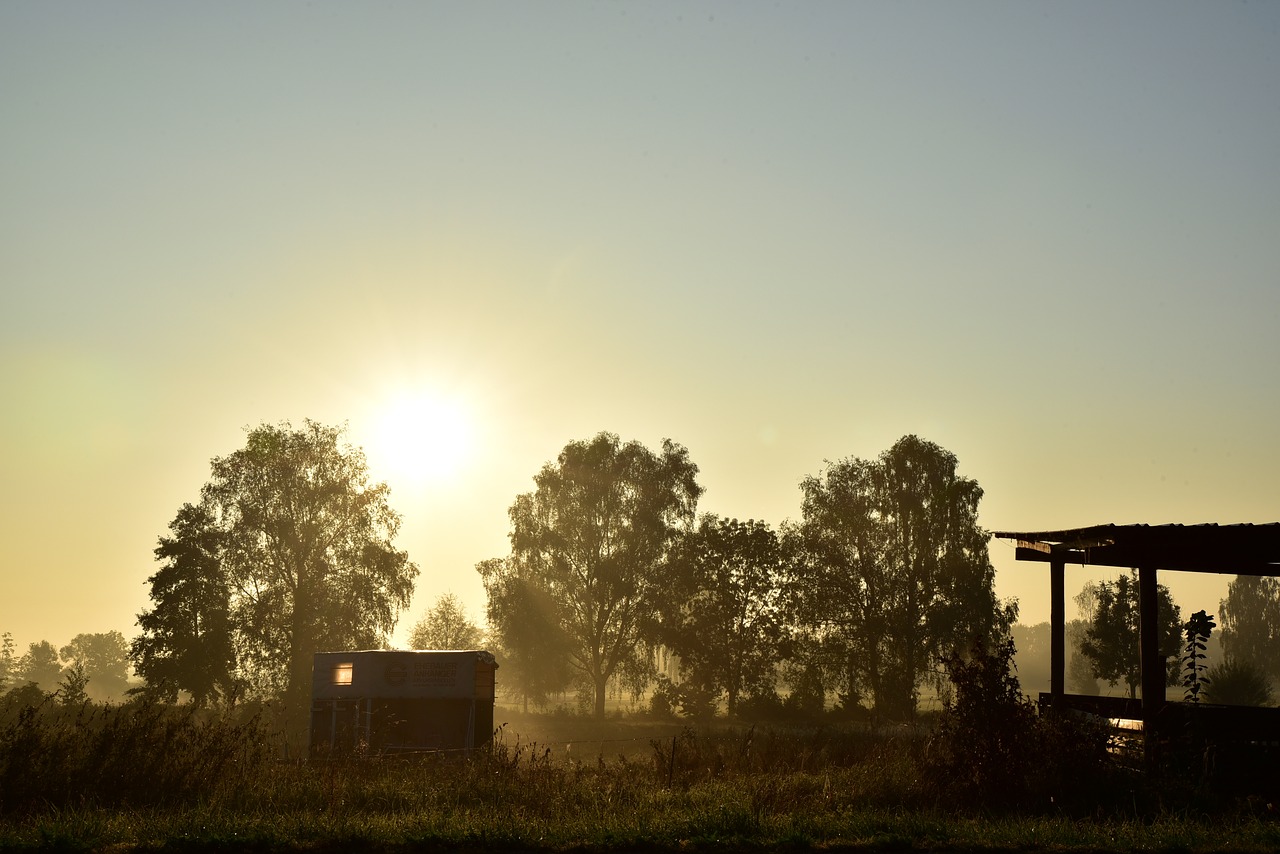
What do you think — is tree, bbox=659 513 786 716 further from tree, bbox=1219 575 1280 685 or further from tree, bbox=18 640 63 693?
tree, bbox=18 640 63 693

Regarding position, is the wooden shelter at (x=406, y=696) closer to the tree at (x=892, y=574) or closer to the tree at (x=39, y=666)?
the tree at (x=892, y=574)

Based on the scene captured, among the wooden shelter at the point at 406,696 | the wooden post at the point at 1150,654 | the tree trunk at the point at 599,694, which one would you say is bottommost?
the tree trunk at the point at 599,694

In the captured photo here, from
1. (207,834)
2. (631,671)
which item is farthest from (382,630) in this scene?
(207,834)

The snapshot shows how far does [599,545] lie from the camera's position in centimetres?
5488

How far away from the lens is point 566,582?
54.6 m

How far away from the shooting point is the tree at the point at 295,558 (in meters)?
46.7

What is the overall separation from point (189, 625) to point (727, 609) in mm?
26492

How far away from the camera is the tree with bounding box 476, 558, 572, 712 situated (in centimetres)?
5350

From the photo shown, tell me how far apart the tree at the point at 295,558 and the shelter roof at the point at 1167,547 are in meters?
36.2

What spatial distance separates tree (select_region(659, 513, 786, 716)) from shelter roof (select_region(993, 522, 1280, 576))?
35971 millimetres

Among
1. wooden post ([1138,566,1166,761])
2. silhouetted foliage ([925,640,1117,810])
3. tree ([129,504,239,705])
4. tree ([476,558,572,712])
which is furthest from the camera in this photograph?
tree ([476,558,572,712])

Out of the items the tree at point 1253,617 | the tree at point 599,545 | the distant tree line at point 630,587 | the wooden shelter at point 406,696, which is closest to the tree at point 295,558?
the distant tree line at point 630,587

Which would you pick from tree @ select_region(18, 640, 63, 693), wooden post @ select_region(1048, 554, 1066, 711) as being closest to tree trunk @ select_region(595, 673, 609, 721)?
wooden post @ select_region(1048, 554, 1066, 711)

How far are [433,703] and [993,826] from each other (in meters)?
20.4
